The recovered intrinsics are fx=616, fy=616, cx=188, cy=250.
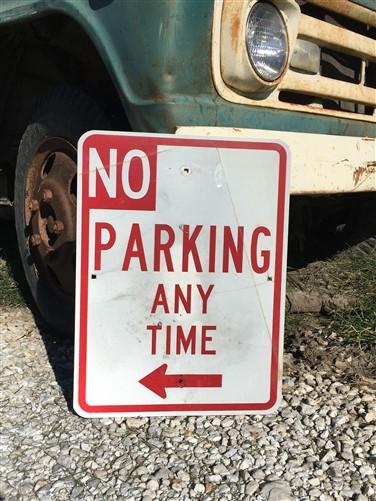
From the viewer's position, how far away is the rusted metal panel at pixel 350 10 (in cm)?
219

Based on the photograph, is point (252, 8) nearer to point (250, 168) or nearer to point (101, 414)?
point (250, 168)

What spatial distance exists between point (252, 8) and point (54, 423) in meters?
1.48

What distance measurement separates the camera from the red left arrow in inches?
74.5

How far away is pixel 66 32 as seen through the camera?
245 cm

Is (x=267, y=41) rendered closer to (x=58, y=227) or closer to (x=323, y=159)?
(x=323, y=159)

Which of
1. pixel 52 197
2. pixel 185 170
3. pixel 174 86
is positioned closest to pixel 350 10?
pixel 174 86

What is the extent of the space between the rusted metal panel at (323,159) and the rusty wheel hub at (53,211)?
30.1 inches

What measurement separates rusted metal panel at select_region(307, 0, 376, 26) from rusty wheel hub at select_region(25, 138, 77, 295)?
1.09m

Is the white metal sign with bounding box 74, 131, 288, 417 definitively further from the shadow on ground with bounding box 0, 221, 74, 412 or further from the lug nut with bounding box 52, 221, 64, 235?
the lug nut with bounding box 52, 221, 64, 235

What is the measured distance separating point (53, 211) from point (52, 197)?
63 millimetres

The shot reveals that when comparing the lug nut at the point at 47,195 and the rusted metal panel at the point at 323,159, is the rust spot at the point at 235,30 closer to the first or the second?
the rusted metal panel at the point at 323,159

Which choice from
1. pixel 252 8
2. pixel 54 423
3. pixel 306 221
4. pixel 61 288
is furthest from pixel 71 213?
pixel 306 221

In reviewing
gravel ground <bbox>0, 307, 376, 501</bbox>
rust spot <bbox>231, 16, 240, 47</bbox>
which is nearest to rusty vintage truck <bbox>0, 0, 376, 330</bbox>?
rust spot <bbox>231, 16, 240, 47</bbox>

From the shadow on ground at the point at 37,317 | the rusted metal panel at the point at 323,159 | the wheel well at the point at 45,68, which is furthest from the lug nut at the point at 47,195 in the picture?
the rusted metal panel at the point at 323,159
